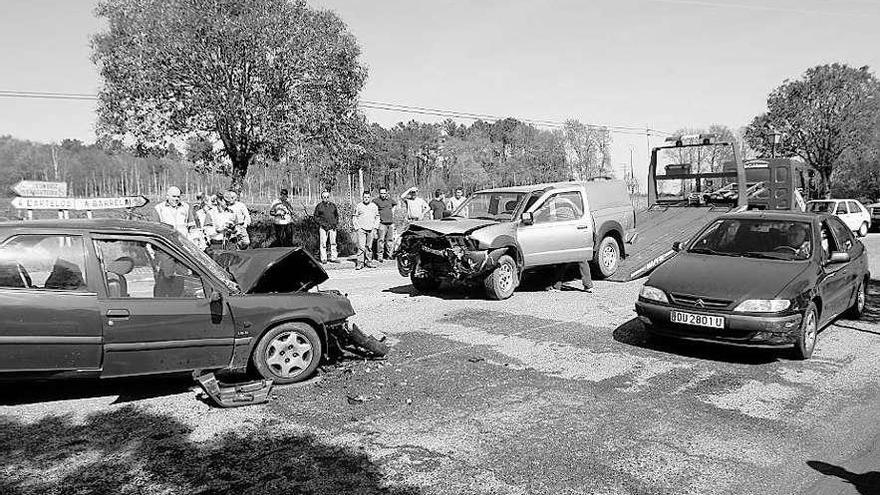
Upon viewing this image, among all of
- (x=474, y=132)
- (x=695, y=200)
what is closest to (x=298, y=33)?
(x=695, y=200)

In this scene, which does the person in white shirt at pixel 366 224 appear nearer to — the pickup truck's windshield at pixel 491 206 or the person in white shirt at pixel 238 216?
the person in white shirt at pixel 238 216

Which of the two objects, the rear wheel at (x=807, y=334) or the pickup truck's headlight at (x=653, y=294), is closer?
the rear wheel at (x=807, y=334)

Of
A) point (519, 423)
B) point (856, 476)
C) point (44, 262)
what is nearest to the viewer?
point (856, 476)

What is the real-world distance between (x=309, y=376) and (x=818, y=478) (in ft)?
13.5

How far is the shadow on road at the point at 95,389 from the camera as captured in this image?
17.1 ft

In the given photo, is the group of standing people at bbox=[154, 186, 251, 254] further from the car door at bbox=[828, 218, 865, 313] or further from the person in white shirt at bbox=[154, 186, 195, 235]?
the car door at bbox=[828, 218, 865, 313]

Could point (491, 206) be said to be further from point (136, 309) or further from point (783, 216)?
point (136, 309)

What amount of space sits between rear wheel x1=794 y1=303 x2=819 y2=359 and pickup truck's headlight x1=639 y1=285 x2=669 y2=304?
135cm

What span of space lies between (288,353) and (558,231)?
626 centimetres

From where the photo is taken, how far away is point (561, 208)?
10.8 metres

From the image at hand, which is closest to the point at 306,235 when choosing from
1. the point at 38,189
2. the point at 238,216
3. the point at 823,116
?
the point at 238,216

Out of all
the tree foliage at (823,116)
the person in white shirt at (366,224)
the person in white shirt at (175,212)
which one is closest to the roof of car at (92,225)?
the person in white shirt at (175,212)

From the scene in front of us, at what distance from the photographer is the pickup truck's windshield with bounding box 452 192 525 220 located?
1053cm

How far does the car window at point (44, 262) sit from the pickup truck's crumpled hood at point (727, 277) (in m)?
5.71
